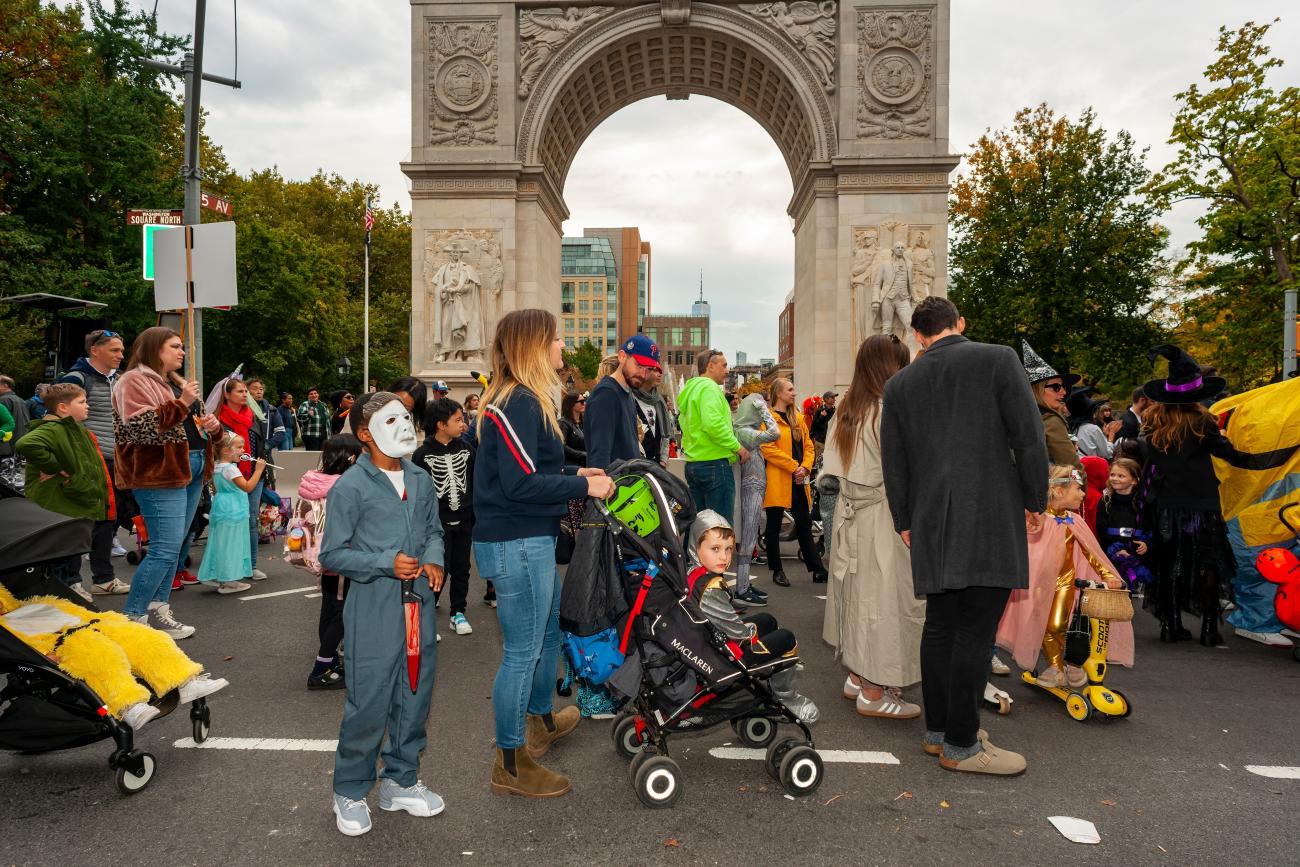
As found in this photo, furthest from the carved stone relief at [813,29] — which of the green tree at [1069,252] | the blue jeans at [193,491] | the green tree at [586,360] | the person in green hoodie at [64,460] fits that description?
the green tree at [586,360]

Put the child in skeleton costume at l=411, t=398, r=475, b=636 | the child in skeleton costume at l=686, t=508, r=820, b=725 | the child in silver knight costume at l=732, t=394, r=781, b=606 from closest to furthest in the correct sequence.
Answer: the child in skeleton costume at l=686, t=508, r=820, b=725, the child in skeleton costume at l=411, t=398, r=475, b=636, the child in silver knight costume at l=732, t=394, r=781, b=606

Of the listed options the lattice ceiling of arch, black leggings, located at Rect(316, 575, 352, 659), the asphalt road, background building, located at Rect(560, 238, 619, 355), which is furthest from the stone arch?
background building, located at Rect(560, 238, 619, 355)

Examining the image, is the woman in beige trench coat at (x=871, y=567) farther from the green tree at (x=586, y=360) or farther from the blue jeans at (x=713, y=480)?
the green tree at (x=586, y=360)

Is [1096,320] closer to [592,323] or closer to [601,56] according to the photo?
[601,56]

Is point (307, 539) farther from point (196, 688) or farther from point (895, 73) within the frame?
point (895, 73)

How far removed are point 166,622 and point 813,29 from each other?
727 inches

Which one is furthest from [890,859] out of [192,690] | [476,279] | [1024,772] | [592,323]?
[592,323]

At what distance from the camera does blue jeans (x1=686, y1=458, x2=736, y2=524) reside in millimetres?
7938

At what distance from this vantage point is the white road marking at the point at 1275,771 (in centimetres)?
430

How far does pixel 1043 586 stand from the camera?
522cm

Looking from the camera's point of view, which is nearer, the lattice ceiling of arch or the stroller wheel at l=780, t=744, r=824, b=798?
the stroller wheel at l=780, t=744, r=824, b=798

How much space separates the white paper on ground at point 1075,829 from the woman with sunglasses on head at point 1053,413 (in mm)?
2381

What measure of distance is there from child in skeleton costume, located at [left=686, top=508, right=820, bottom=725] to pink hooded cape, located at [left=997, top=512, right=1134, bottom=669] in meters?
1.66

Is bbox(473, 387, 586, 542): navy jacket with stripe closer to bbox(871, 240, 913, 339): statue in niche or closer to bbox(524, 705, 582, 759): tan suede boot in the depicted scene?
bbox(524, 705, 582, 759): tan suede boot
